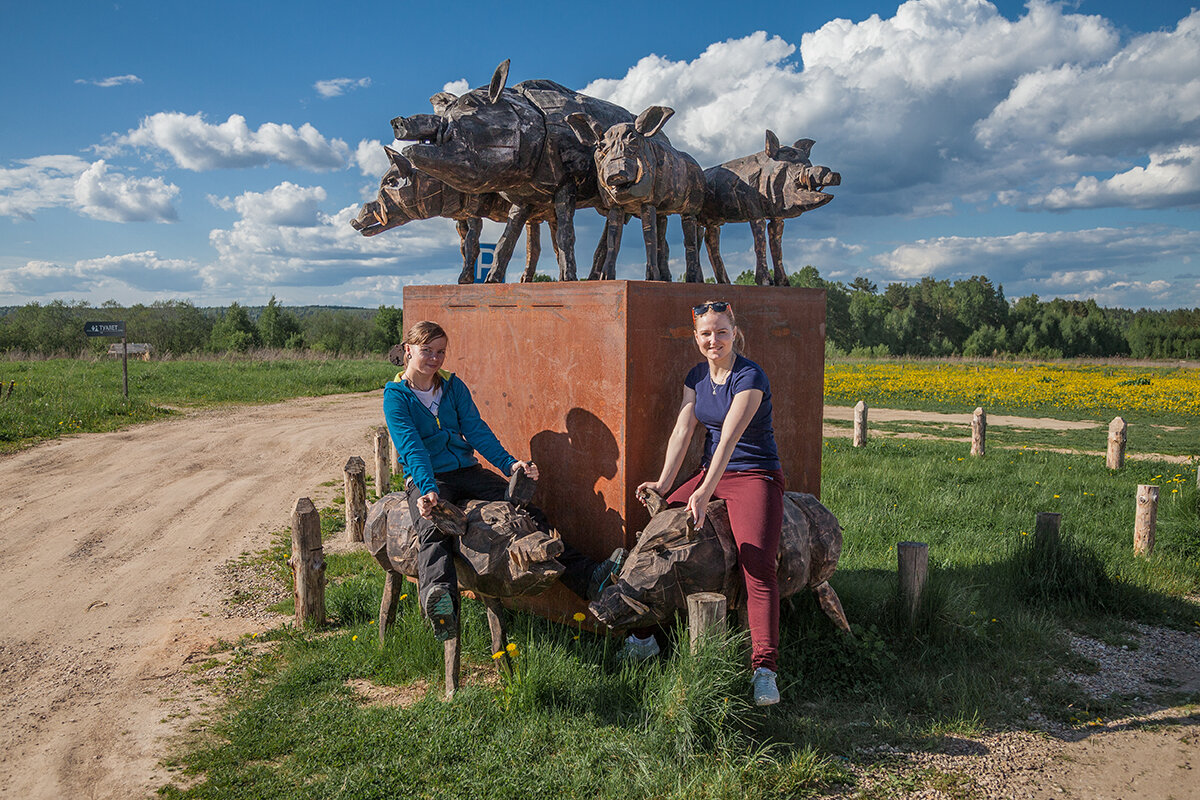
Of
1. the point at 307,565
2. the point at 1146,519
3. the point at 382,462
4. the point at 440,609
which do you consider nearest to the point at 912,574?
the point at 440,609

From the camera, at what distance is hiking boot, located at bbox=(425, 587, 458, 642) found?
165 inches

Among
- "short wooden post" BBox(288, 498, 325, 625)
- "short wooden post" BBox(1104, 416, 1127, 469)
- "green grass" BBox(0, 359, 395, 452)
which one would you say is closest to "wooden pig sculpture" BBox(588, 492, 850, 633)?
"short wooden post" BBox(288, 498, 325, 625)

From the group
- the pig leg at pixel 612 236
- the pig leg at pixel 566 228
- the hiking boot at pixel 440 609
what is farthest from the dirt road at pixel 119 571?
the pig leg at pixel 612 236

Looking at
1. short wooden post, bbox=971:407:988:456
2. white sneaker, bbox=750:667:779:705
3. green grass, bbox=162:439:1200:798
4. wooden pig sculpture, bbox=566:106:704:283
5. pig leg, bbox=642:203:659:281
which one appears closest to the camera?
green grass, bbox=162:439:1200:798

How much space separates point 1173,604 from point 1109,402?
20.0 metres

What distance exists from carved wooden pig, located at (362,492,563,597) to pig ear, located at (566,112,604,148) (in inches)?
97.8

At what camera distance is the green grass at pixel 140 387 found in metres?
14.5

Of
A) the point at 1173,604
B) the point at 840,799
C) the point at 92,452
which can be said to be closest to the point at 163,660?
the point at 840,799

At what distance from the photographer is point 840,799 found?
380 centimetres

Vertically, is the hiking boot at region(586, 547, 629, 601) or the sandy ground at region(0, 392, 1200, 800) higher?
the hiking boot at region(586, 547, 629, 601)

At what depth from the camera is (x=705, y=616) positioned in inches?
158

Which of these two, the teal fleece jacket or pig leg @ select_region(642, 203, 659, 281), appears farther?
pig leg @ select_region(642, 203, 659, 281)

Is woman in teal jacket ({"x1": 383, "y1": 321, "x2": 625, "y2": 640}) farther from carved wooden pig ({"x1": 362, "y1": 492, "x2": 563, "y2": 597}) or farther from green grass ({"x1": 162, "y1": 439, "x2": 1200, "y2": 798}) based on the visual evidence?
green grass ({"x1": 162, "y1": 439, "x2": 1200, "y2": 798})

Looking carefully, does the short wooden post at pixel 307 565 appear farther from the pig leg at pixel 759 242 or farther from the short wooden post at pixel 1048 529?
the short wooden post at pixel 1048 529
